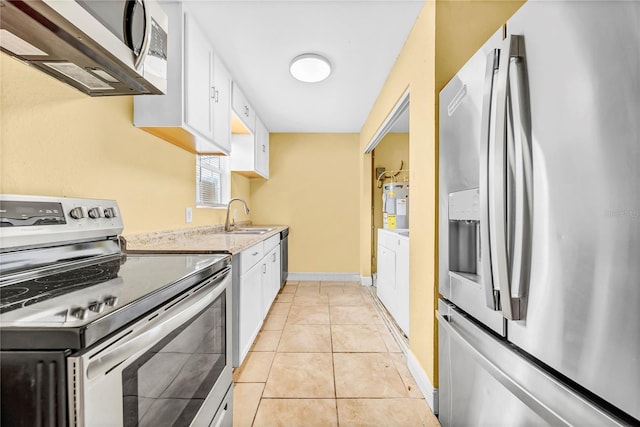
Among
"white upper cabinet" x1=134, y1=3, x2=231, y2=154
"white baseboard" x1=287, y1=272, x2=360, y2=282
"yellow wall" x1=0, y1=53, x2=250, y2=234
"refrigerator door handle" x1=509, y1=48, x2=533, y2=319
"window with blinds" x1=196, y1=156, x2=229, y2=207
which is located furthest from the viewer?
"white baseboard" x1=287, y1=272, x2=360, y2=282

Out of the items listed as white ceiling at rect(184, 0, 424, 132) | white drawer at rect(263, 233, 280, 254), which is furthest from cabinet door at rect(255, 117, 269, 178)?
white drawer at rect(263, 233, 280, 254)

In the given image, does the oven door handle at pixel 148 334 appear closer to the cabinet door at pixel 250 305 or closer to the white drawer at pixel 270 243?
the cabinet door at pixel 250 305

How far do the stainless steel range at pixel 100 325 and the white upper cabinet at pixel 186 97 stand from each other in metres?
0.61

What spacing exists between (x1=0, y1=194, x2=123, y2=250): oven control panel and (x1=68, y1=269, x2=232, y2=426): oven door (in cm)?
56

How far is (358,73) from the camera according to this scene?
2.63 metres

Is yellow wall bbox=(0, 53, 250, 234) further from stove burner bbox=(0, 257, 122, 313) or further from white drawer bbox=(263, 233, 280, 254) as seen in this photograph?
white drawer bbox=(263, 233, 280, 254)

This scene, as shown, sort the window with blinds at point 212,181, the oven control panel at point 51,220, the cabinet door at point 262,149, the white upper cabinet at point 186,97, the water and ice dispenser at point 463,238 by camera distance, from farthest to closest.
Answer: the cabinet door at point 262,149
the window with blinds at point 212,181
the white upper cabinet at point 186,97
the water and ice dispenser at point 463,238
the oven control panel at point 51,220

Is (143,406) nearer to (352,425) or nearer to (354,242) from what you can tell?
(352,425)

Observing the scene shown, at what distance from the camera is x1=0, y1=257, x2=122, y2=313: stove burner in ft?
2.22

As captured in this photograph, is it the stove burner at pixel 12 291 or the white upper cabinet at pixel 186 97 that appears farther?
the white upper cabinet at pixel 186 97

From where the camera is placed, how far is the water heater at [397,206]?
3562mm

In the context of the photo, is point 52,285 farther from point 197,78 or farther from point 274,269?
Answer: point 274,269

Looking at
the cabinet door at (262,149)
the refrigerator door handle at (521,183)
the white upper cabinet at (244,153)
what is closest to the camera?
the refrigerator door handle at (521,183)

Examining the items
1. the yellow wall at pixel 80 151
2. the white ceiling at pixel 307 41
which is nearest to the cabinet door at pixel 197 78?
the white ceiling at pixel 307 41
